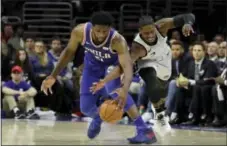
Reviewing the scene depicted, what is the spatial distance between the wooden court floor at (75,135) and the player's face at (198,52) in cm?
164

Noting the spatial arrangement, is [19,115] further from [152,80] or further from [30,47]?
[152,80]

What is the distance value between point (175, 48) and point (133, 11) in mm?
3860

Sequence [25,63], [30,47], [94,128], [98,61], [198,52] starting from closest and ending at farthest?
[98,61], [94,128], [198,52], [25,63], [30,47]

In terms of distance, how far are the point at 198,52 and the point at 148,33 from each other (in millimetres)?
2918

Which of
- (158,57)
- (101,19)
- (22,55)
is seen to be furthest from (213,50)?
(101,19)

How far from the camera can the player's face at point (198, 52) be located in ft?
33.0

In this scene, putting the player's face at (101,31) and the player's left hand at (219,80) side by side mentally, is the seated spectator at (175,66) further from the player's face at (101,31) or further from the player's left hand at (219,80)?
the player's face at (101,31)

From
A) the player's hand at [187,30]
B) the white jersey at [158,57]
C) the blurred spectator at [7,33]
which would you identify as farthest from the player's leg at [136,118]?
the blurred spectator at [7,33]

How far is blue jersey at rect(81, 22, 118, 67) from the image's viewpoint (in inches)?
268

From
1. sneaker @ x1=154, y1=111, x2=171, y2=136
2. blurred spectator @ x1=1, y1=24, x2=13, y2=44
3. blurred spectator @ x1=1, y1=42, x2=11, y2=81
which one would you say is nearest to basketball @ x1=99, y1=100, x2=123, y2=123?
sneaker @ x1=154, y1=111, x2=171, y2=136

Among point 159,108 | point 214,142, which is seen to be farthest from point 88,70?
point 214,142

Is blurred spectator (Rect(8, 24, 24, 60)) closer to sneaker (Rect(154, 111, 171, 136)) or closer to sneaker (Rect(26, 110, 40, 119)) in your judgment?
sneaker (Rect(26, 110, 40, 119))

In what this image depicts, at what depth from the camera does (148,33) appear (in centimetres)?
730

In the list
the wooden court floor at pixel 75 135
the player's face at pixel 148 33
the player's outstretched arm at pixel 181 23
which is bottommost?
the wooden court floor at pixel 75 135
